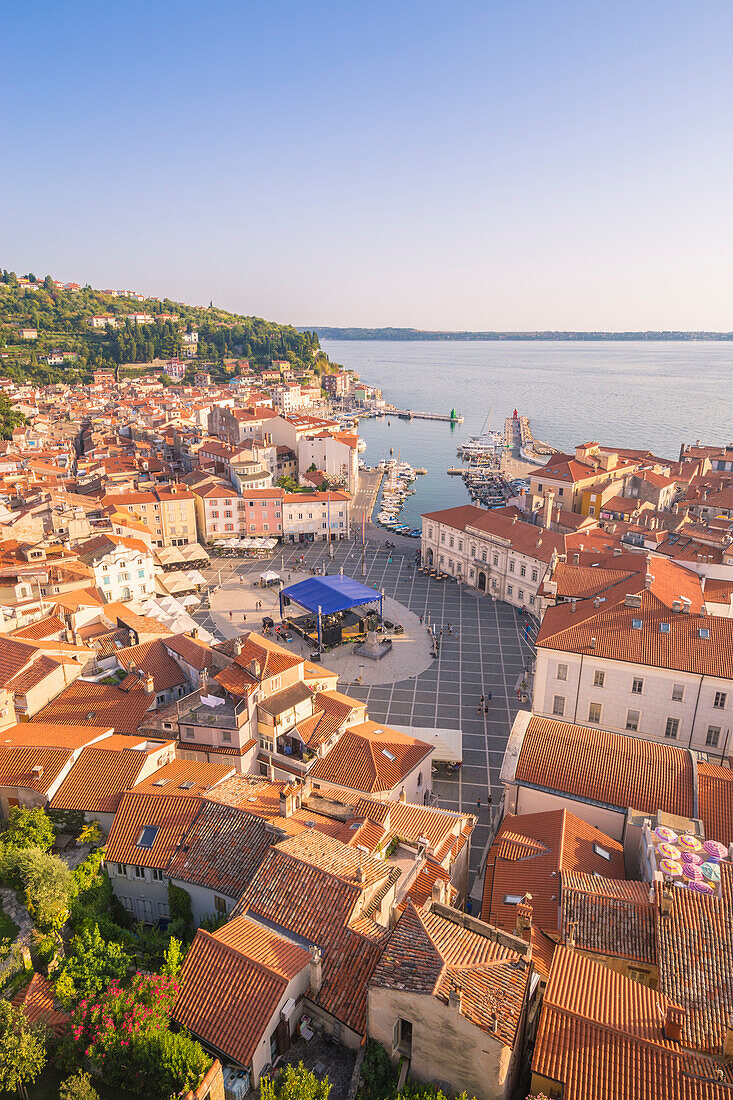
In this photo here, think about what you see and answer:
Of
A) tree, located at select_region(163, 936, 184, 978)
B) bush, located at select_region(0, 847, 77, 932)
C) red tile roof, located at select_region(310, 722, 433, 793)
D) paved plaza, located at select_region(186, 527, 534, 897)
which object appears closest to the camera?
tree, located at select_region(163, 936, 184, 978)

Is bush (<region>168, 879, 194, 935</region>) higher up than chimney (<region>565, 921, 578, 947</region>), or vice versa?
chimney (<region>565, 921, 578, 947</region>)

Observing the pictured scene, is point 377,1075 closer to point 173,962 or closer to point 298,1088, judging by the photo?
point 298,1088

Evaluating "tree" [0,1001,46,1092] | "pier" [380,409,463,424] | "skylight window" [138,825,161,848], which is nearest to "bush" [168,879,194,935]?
"skylight window" [138,825,161,848]

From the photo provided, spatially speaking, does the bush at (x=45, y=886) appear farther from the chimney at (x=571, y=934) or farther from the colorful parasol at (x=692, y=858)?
the colorful parasol at (x=692, y=858)

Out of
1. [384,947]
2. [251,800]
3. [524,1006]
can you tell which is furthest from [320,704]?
[524,1006]

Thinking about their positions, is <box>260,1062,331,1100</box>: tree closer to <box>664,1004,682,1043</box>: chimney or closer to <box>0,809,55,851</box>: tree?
<box>664,1004,682,1043</box>: chimney

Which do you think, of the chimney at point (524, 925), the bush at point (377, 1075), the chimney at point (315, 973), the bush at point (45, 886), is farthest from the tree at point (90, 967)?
the chimney at point (524, 925)

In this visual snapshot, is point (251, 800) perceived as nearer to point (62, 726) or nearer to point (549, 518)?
point (62, 726)
